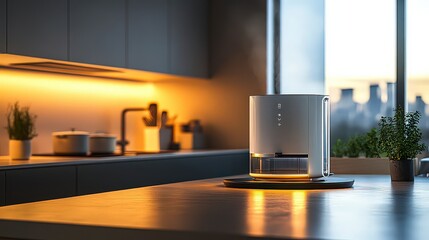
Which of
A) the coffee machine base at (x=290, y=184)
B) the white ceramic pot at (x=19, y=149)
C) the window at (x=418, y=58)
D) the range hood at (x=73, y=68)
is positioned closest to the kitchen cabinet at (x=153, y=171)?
the white ceramic pot at (x=19, y=149)

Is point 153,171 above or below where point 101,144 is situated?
below

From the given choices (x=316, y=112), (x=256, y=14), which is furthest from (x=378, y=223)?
(x=256, y=14)

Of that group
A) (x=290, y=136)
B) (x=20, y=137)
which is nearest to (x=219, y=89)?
(x=20, y=137)

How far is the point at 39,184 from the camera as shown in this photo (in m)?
3.65

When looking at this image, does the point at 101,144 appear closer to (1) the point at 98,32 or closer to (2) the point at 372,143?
(1) the point at 98,32

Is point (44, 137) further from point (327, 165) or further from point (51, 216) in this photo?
point (51, 216)

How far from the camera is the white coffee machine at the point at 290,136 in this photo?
262 cm

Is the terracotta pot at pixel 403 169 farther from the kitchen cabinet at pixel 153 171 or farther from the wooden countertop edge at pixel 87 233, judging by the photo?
the kitchen cabinet at pixel 153 171

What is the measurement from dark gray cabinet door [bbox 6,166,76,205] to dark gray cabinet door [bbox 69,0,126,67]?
2.58 ft

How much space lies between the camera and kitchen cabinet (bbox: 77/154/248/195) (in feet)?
13.3

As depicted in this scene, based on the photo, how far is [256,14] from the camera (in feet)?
18.9

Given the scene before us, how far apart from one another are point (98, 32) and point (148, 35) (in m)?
0.58

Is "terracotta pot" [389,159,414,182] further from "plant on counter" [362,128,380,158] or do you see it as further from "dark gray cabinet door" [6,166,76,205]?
"dark gray cabinet door" [6,166,76,205]

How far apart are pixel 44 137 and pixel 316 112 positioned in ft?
8.55
